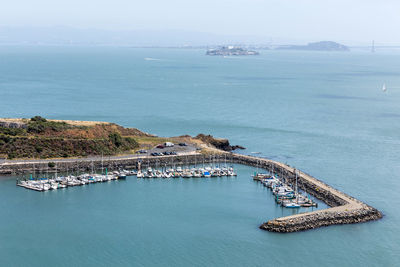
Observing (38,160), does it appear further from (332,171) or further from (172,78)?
(172,78)

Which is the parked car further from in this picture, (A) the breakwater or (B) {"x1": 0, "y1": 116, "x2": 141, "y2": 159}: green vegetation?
(A) the breakwater

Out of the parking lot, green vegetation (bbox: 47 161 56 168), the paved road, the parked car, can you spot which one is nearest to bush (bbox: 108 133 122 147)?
the paved road

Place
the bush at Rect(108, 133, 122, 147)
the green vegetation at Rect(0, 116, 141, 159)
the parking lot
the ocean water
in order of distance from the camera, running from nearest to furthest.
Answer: the ocean water < the green vegetation at Rect(0, 116, 141, 159) < the parking lot < the bush at Rect(108, 133, 122, 147)

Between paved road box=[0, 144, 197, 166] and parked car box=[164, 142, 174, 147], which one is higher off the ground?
parked car box=[164, 142, 174, 147]

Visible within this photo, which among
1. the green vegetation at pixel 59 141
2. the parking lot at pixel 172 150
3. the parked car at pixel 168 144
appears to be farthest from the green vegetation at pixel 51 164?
the parked car at pixel 168 144

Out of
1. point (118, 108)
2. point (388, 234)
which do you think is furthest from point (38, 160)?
point (118, 108)

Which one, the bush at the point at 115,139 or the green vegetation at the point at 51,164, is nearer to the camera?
the green vegetation at the point at 51,164

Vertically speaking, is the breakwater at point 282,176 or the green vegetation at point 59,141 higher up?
the green vegetation at point 59,141

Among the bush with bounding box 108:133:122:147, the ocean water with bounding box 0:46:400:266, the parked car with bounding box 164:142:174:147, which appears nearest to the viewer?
the ocean water with bounding box 0:46:400:266

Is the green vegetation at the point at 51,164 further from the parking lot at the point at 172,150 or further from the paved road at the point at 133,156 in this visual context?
the parking lot at the point at 172,150
